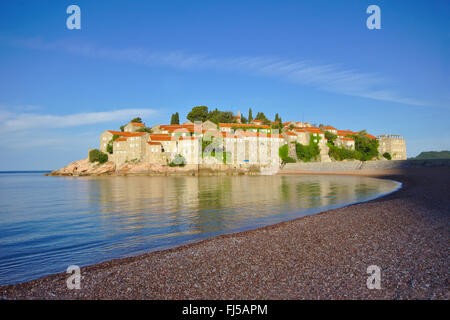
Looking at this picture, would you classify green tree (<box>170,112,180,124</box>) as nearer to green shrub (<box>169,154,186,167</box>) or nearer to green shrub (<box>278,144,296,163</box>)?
green shrub (<box>169,154,186,167</box>)

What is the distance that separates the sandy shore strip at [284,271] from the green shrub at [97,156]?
262ft

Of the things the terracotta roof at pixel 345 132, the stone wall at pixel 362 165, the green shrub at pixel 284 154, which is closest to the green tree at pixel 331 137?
the terracotta roof at pixel 345 132

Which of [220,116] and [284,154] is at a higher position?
[220,116]

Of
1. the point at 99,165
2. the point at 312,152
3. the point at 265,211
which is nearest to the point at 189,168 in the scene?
the point at 99,165

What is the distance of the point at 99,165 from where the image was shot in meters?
79.8

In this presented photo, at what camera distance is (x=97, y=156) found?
81.6 meters

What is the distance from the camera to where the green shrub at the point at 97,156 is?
81250 mm

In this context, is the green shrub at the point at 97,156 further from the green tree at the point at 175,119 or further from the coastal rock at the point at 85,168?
the green tree at the point at 175,119

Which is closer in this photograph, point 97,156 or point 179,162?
point 179,162

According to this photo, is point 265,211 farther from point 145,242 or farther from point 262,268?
point 262,268

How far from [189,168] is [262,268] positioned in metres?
67.3

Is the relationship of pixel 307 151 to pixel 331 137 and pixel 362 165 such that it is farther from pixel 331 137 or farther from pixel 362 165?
pixel 362 165

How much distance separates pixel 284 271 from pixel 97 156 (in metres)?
84.4

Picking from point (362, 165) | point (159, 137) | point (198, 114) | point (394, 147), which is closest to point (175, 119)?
point (198, 114)
